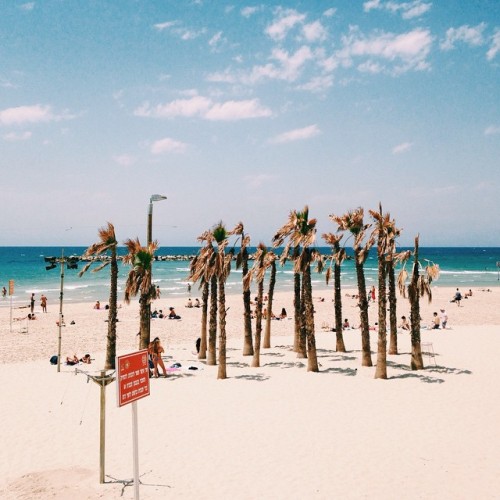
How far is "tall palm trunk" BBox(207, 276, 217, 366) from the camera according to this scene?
20578 millimetres

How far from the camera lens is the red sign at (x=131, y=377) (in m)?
7.71

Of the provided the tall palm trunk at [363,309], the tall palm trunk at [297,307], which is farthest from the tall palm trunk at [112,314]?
the tall palm trunk at [363,309]

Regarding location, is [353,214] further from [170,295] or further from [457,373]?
[170,295]

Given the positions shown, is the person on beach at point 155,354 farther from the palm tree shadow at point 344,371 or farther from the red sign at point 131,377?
the red sign at point 131,377

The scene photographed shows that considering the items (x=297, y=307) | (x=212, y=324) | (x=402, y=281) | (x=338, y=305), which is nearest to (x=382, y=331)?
(x=402, y=281)

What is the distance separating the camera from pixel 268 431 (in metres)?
12.9

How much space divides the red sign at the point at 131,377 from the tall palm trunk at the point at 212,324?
12.1 meters

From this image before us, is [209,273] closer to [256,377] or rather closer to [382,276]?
[256,377]

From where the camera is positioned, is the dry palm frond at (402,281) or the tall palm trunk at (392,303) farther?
the tall palm trunk at (392,303)

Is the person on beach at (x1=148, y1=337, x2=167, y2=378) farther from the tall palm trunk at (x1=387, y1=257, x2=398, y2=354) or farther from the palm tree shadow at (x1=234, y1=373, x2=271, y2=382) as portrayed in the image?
the tall palm trunk at (x1=387, y1=257, x2=398, y2=354)

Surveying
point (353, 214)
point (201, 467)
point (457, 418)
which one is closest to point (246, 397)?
point (201, 467)

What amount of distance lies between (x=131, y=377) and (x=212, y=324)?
507 inches

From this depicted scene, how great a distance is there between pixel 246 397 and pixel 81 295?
5306 cm

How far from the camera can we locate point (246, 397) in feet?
53.2
